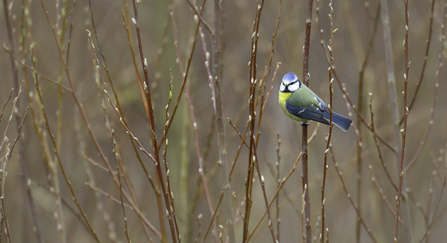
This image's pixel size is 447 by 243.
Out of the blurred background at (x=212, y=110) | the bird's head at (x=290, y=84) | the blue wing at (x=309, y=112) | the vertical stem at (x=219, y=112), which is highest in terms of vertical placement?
the blurred background at (x=212, y=110)

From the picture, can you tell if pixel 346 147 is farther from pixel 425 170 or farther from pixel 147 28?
pixel 147 28

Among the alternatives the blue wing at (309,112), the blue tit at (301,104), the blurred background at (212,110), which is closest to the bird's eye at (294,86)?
the blue tit at (301,104)

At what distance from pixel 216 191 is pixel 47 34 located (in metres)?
3.89

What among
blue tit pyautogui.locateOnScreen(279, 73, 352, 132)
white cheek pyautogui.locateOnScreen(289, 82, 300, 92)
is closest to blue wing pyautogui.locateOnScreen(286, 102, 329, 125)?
blue tit pyautogui.locateOnScreen(279, 73, 352, 132)

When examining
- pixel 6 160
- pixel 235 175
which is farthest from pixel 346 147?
pixel 6 160

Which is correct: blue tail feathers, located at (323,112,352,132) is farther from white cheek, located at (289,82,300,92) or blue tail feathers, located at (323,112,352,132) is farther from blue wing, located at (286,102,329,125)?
white cheek, located at (289,82,300,92)

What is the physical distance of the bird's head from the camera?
2.57 metres

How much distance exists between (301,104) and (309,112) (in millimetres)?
78

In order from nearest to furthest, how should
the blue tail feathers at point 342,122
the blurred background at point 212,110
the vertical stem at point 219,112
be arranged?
the vertical stem at point 219,112 < the blue tail feathers at point 342,122 < the blurred background at point 212,110

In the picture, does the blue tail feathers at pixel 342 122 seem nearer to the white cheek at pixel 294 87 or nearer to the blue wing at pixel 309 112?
the blue wing at pixel 309 112

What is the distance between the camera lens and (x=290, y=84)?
2670 millimetres

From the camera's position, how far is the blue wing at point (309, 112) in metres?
2.62

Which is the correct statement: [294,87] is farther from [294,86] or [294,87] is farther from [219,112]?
[219,112]

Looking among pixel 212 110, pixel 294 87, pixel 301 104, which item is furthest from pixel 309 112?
pixel 212 110
